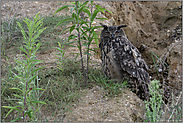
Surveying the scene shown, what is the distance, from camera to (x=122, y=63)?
3.32m

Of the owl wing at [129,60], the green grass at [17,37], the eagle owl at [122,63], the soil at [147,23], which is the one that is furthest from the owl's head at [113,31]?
the green grass at [17,37]

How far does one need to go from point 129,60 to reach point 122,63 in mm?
158

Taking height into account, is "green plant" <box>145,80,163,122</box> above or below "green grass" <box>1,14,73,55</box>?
below

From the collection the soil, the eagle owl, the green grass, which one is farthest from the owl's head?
the green grass

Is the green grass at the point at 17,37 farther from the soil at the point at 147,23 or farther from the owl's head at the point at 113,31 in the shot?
the owl's head at the point at 113,31

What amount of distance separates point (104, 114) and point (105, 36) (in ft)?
5.49

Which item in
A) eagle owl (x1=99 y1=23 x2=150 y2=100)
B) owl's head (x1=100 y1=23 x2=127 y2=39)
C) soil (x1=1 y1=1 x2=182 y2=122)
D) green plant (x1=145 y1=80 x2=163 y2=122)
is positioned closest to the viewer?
green plant (x1=145 y1=80 x2=163 y2=122)

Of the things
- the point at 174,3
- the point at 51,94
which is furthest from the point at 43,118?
the point at 174,3

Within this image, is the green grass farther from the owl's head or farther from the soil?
the owl's head

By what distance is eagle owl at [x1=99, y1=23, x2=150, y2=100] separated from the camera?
325 cm

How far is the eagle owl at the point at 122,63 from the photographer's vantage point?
3.25m

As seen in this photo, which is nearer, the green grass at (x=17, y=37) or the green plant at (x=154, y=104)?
the green plant at (x=154, y=104)

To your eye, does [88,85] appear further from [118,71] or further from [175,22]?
[175,22]

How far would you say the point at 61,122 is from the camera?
7.84 ft
